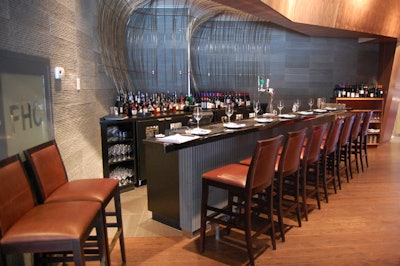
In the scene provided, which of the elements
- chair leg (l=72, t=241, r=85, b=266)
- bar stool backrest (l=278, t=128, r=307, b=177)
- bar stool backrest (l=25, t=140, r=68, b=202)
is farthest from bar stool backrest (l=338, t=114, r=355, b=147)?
chair leg (l=72, t=241, r=85, b=266)

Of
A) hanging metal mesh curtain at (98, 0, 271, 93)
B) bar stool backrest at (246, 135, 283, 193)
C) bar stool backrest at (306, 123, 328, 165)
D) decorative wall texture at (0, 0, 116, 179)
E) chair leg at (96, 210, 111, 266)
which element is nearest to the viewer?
chair leg at (96, 210, 111, 266)

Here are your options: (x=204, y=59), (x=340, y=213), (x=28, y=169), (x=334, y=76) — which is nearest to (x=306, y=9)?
(x=204, y=59)

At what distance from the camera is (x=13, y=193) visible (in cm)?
186

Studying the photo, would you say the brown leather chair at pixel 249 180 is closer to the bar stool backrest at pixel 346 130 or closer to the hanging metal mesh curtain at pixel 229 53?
the bar stool backrest at pixel 346 130

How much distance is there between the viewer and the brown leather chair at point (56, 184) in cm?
218

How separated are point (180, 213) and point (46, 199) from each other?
1304 mm

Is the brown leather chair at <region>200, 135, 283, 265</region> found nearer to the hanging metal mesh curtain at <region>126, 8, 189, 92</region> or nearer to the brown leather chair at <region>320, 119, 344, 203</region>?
the brown leather chair at <region>320, 119, 344, 203</region>

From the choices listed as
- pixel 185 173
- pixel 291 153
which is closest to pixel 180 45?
pixel 185 173

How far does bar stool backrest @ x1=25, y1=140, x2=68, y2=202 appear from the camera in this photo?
7.16ft

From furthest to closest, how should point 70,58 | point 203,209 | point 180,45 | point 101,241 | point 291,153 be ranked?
point 180,45
point 70,58
point 291,153
point 203,209
point 101,241

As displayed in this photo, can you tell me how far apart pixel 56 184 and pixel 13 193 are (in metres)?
0.55

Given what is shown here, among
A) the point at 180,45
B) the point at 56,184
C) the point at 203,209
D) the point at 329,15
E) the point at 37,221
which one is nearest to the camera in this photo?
the point at 37,221

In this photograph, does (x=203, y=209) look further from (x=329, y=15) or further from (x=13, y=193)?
(x=329, y=15)

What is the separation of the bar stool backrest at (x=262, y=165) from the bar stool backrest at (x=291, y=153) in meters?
0.20
